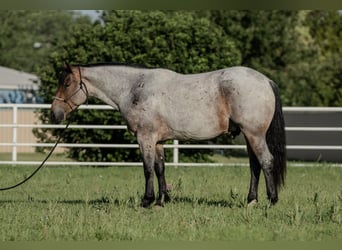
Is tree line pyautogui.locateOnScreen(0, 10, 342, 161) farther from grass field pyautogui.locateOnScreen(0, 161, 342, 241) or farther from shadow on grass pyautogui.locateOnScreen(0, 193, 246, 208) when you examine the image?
shadow on grass pyautogui.locateOnScreen(0, 193, 246, 208)

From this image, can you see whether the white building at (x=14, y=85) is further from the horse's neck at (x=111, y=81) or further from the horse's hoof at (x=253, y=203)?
the horse's hoof at (x=253, y=203)

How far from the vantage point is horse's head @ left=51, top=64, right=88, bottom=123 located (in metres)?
9.69

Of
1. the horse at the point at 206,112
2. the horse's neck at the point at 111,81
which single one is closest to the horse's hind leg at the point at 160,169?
the horse at the point at 206,112

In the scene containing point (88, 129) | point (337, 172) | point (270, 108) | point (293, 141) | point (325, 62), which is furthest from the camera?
point (325, 62)

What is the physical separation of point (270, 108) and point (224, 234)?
2639 millimetres

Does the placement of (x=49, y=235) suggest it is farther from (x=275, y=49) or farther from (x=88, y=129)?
(x=275, y=49)

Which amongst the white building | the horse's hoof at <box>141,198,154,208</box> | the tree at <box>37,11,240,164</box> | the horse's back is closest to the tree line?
the tree at <box>37,11,240,164</box>

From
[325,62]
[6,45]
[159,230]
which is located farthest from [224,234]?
[6,45]

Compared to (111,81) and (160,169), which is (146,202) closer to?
(160,169)

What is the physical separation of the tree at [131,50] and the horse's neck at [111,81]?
22.9ft

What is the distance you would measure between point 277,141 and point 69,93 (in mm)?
2736

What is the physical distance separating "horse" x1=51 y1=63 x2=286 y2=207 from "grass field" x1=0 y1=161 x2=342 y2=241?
20.0 inches

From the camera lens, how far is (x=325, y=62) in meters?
33.6

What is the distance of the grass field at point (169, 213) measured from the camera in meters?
6.93
